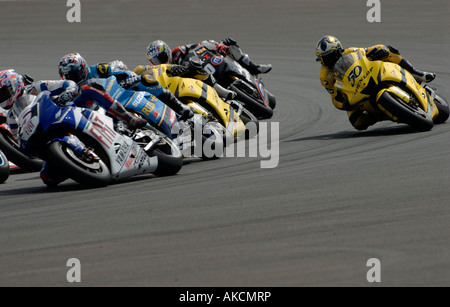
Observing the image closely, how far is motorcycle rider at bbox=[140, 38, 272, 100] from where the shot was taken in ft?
41.2

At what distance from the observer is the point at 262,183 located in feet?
28.7

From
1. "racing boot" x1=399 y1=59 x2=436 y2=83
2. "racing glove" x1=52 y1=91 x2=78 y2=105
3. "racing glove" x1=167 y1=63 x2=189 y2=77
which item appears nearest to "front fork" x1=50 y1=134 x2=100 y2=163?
"racing glove" x1=52 y1=91 x2=78 y2=105

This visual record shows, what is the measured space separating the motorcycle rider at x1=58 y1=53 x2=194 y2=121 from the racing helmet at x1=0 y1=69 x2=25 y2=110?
2.01 feet

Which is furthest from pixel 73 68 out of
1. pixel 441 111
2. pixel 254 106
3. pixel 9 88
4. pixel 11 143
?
pixel 441 111

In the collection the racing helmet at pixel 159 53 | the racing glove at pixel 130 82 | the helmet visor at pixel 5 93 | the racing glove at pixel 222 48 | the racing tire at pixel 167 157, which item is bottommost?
the racing tire at pixel 167 157

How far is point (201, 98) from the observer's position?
39.9 feet

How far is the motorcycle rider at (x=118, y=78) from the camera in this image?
9605 millimetres

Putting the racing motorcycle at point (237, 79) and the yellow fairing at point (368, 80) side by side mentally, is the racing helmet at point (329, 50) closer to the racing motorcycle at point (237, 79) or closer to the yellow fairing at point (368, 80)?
the yellow fairing at point (368, 80)

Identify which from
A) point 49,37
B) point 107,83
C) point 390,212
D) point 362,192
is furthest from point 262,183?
point 49,37

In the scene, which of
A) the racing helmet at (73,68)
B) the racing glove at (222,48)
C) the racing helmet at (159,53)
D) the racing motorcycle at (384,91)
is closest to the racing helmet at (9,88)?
the racing helmet at (73,68)

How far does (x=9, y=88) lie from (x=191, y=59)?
3.25m

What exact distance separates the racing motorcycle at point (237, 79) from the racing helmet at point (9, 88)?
13.0 ft

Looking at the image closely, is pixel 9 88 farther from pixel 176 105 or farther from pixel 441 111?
pixel 441 111

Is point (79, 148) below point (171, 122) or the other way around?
below
